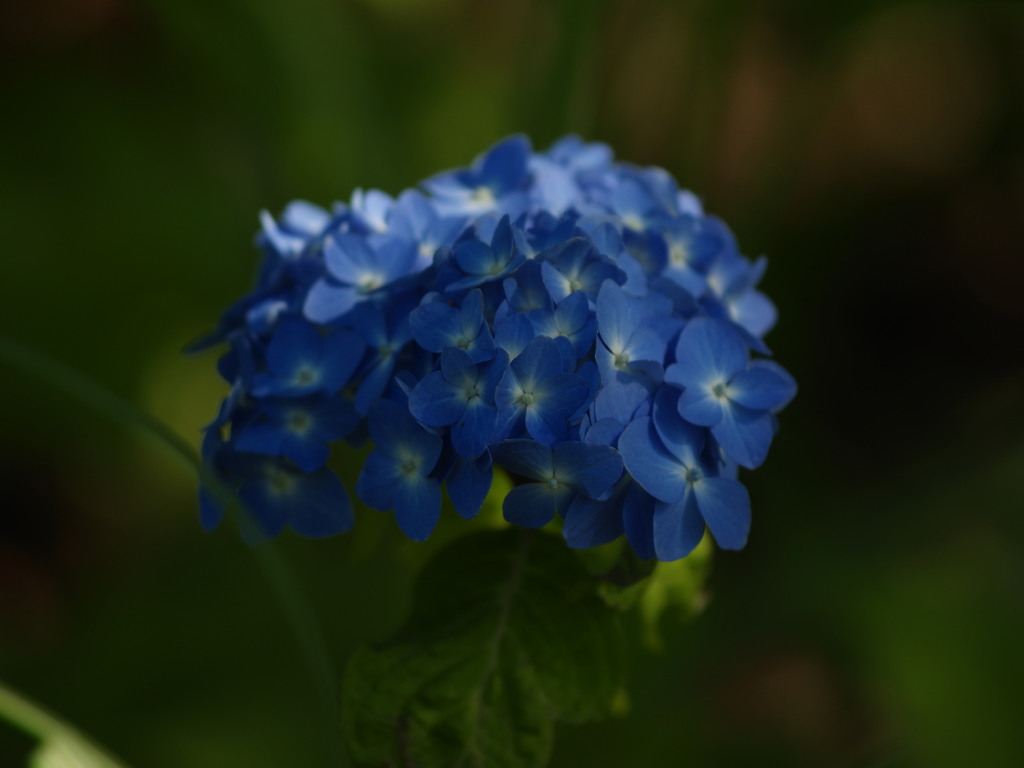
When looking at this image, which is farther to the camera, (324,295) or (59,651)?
(59,651)

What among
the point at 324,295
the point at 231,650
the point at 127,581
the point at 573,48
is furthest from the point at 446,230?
the point at 127,581

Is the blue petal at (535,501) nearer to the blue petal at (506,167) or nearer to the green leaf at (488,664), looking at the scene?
the green leaf at (488,664)

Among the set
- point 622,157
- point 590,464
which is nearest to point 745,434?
point 590,464

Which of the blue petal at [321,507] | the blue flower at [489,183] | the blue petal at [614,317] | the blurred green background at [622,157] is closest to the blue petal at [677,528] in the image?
the blue petal at [614,317]

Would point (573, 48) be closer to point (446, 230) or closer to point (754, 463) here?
point (446, 230)

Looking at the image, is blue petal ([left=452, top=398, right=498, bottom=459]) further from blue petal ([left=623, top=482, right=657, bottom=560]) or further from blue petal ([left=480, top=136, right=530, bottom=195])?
blue petal ([left=480, top=136, right=530, bottom=195])

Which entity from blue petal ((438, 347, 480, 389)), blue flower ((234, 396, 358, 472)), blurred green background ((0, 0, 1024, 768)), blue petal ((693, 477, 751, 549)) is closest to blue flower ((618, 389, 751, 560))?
blue petal ((693, 477, 751, 549))

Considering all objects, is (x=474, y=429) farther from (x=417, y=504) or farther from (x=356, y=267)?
(x=356, y=267)
